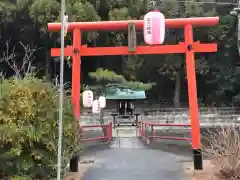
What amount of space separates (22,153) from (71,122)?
146cm

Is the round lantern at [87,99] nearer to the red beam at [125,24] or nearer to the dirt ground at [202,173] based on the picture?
the red beam at [125,24]

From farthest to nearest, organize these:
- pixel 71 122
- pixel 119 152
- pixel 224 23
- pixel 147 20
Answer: pixel 224 23, pixel 119 152, pixel 147 20, pixel 71 122

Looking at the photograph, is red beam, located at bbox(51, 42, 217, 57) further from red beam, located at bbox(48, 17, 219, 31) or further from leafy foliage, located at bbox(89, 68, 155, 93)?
leafy foliage, located at bbox(89, 68, 155, 93)

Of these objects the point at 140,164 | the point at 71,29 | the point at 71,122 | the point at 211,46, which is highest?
the point at 71,29

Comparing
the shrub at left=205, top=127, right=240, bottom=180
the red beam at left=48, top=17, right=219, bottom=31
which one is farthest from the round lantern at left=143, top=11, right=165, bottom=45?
the shrub at left=205, top=127, right=240, bottom=180

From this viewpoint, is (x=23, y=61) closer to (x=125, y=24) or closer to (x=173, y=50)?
(x=125, y=24)

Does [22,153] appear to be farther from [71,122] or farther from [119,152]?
[119,152]

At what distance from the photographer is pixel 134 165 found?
9.77 meters

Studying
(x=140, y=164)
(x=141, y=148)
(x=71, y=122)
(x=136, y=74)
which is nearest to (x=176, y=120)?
(x=136, y=74)

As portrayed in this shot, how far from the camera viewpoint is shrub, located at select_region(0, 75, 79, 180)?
6789 mm

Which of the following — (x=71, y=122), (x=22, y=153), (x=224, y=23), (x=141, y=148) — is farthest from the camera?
(x=224, y=23)

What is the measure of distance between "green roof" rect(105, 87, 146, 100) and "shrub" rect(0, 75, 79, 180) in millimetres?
15373

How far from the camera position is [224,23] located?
96.0ft

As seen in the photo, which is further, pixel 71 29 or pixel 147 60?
pixel 147 60
